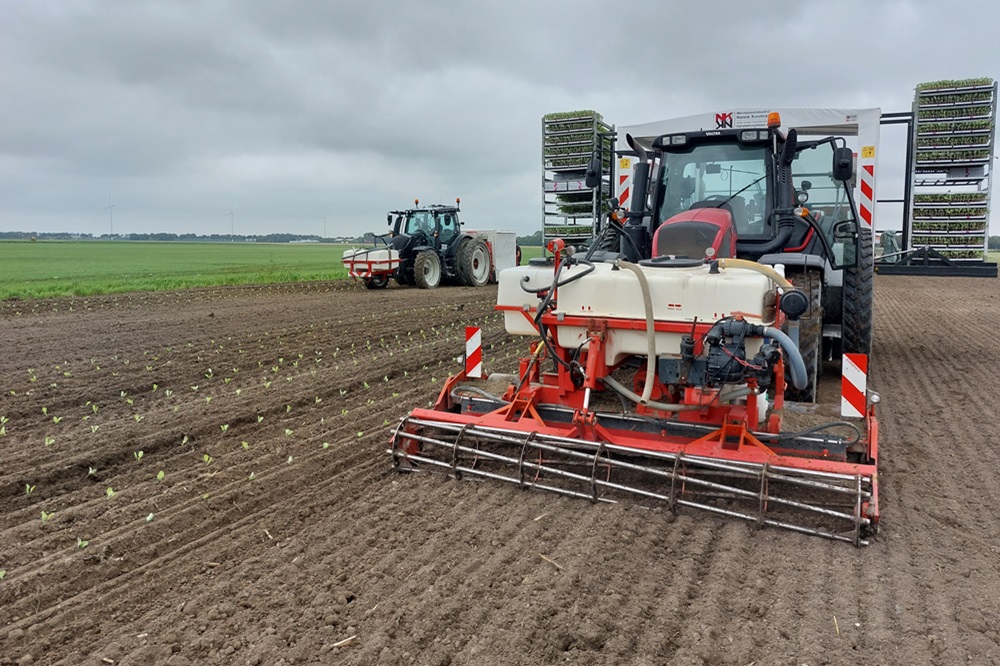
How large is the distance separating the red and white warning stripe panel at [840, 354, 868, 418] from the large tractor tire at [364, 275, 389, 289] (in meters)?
15.2

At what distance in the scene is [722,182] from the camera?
6309 millimetres

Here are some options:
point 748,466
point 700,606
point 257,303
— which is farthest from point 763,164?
point 257,303

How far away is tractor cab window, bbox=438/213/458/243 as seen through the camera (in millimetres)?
20000

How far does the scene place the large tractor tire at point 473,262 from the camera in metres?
20.0

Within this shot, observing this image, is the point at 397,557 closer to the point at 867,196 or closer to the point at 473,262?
the point at 867,196

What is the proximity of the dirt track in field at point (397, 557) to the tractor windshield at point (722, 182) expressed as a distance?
2.08m

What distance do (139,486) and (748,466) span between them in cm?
366

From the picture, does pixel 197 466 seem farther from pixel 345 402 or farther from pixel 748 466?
pixel 748 466

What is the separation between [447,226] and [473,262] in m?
1.25

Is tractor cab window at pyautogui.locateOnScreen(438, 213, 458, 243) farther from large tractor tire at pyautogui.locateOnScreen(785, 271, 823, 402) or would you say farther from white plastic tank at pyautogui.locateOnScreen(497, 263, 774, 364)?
white plastic tank at pyautogui.locateOnScreen(497, 263, 774, 364)

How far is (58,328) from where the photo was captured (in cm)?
1153

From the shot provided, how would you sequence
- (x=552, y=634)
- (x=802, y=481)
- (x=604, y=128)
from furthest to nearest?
(x=604, y=128) < (x=802, y=481) < (x=552, y=634)

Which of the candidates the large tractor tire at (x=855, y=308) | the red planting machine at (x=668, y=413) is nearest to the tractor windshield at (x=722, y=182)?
the red planting machine at (x=668, y=413)

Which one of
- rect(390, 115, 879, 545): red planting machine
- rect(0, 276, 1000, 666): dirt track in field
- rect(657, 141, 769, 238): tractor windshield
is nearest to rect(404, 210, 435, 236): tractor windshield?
rect(0, 276, 1000, 666): dirt track in field
